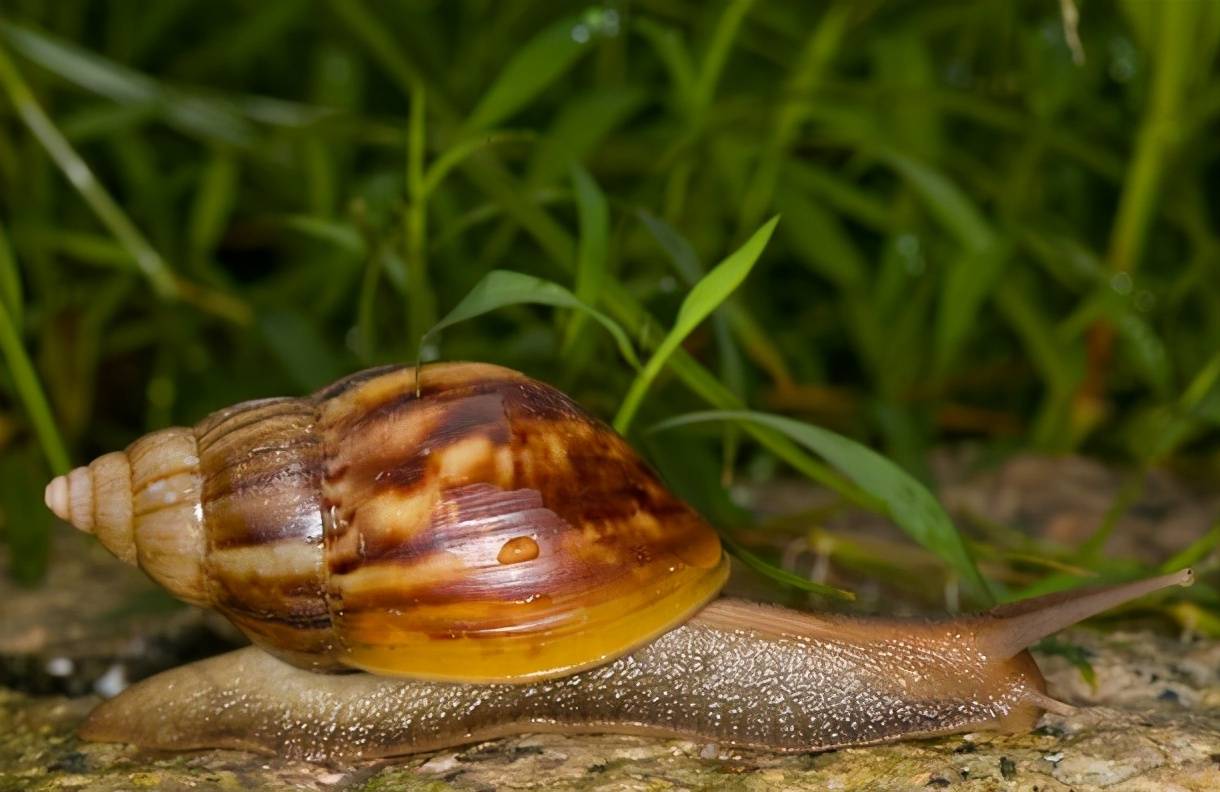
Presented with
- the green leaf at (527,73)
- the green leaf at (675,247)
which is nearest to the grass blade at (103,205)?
the green leaf at (527,73)

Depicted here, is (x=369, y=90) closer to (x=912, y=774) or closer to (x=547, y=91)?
(x=547, y=91)

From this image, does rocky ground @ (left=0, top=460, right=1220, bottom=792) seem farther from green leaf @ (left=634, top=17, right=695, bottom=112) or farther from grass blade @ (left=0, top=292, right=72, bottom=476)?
green leaf @ (left=634, top=17, right=695, bottom=112)

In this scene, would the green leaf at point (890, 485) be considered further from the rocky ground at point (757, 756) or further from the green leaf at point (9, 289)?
the green leaf at point (9, 289)

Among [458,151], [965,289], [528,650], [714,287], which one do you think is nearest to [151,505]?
[528,650]

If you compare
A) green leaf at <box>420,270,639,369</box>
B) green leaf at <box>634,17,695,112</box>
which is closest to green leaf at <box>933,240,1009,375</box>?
green leaf at <box>634,17,695,112</box>

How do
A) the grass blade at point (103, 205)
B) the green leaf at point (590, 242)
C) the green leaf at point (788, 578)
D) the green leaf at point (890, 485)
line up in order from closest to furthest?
the green leaf at point (788, 578)
the green leaf at point (890, 485)
the green leaf at point (590, 242)
the grass blade at point (103, 205)

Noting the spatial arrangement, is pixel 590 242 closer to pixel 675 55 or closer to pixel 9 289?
pixel 675 55
